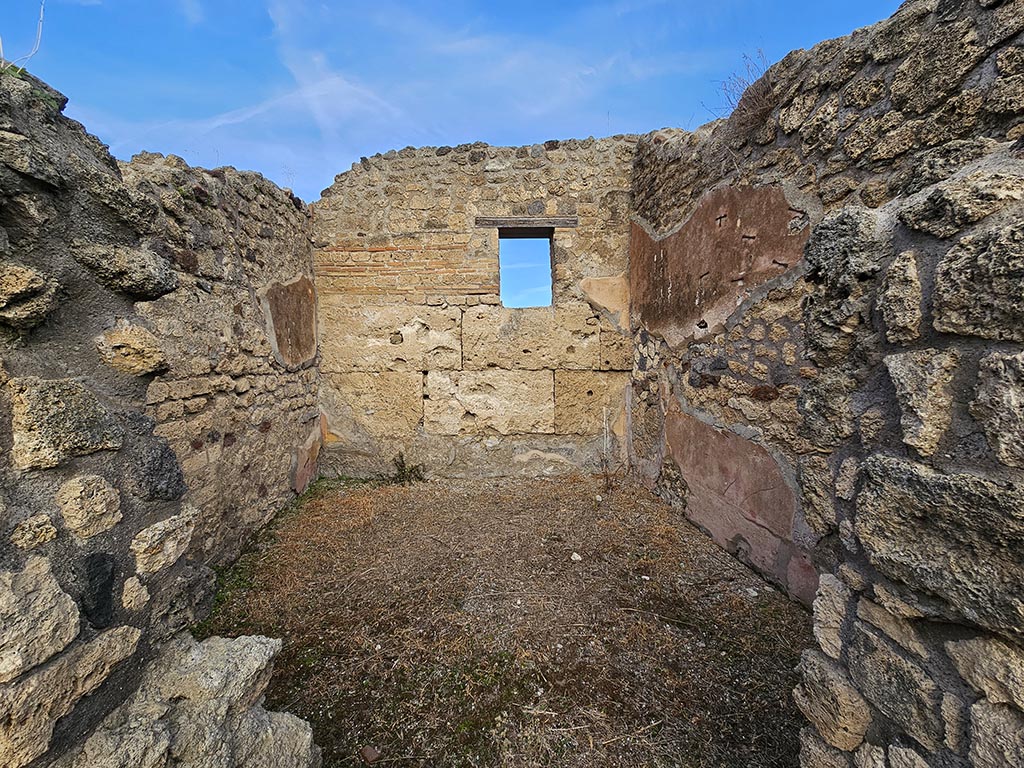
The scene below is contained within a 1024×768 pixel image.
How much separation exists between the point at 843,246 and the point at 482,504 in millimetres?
3037

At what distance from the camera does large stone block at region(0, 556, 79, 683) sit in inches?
27.4

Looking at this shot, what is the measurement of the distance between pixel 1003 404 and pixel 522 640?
1.84 metres

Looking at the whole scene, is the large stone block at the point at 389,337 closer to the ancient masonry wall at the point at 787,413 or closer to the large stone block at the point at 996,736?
the ancient masonry wall at the point at 787,413

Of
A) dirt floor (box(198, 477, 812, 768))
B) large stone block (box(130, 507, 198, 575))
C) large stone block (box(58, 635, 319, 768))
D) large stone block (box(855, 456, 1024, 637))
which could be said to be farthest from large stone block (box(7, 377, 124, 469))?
large stone block (box(855, 456, 1024, 637))

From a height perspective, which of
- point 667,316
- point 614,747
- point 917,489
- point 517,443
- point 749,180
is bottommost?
point 614,747

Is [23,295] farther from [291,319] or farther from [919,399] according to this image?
[291,319]

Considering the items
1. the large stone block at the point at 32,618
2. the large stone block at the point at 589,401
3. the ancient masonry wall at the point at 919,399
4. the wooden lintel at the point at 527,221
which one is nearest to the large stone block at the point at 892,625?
the ancient masonry wall at the point at 919,399

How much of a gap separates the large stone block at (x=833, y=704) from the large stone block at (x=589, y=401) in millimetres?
3003

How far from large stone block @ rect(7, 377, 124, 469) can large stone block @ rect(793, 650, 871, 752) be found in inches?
67.9

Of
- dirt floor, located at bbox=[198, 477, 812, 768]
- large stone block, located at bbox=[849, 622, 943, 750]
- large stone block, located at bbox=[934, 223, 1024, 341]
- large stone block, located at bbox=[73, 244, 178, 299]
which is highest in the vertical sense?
large stone block, located at bbox=[73, 244, 178, 299]

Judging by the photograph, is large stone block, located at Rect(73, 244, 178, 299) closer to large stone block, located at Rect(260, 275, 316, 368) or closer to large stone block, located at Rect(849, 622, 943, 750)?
large stone block, located at Rect(849, 622, 943, 750)

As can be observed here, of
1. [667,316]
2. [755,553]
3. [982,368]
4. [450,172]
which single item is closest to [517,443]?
[667,316]

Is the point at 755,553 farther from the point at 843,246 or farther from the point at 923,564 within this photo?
the point at 843,246

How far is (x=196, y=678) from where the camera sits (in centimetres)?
103
